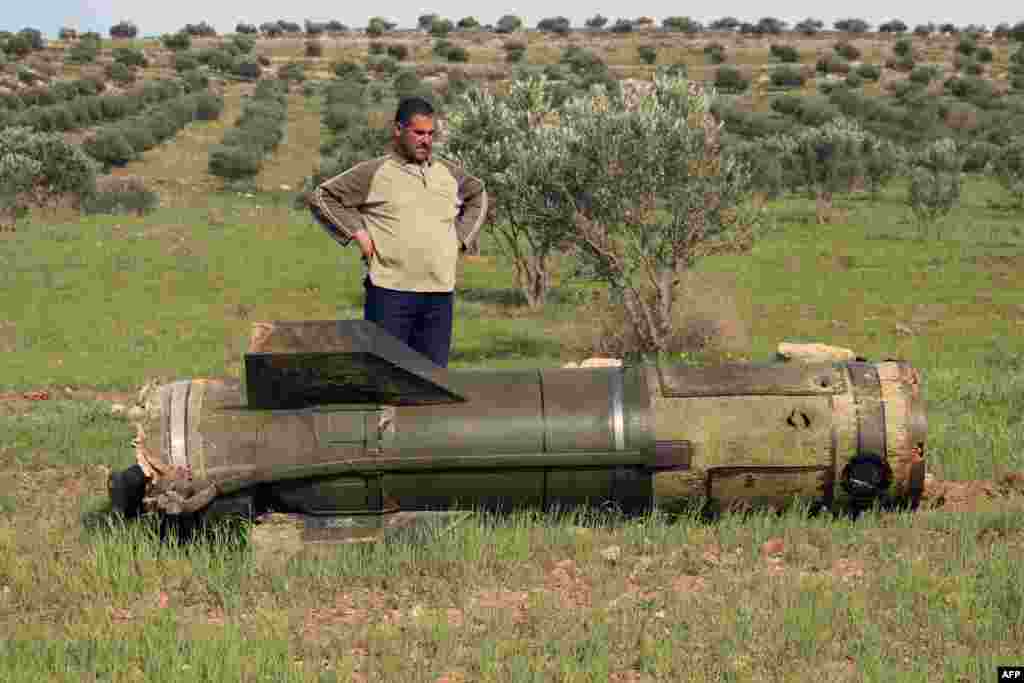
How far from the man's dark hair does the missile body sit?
136 centimetres

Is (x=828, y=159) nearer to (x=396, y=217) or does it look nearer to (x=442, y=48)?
(x=396, y=217)

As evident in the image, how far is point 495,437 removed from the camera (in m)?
5.54

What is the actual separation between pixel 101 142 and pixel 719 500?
1739 inches

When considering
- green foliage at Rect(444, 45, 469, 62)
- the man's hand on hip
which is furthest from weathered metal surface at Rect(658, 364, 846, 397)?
green foliage at Rect(444, 45, 469, 62)

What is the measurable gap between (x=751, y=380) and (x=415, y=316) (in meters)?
1.97

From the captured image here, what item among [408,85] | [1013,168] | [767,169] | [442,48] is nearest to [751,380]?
[1013,168]

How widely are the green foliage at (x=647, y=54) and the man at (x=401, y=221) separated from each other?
242 feet

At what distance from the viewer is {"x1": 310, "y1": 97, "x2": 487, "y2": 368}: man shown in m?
6.48

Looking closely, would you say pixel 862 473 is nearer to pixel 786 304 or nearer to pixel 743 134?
pixel 786 304

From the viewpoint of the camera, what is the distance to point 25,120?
158 ft

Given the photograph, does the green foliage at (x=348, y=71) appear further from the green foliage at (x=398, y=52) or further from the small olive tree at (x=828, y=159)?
the small olive tree at (x=828, y=159)

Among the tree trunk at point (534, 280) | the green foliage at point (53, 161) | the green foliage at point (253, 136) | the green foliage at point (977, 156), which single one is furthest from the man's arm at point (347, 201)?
the green foliage at point (977, 156)

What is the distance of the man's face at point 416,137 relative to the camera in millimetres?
6395

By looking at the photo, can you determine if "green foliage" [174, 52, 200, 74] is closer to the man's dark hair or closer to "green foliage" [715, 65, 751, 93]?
"green foliage" [715, 65, 751, 93]
